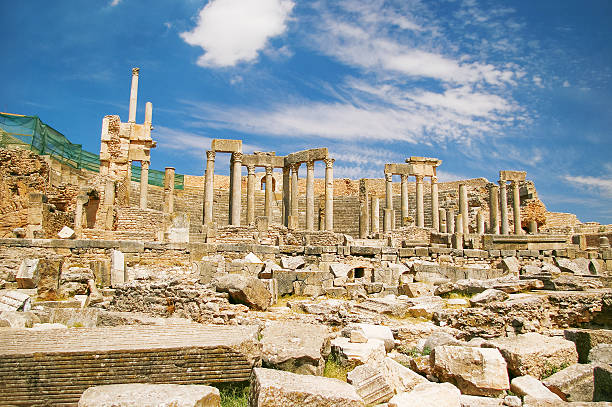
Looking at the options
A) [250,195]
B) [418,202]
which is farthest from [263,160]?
[418,202]

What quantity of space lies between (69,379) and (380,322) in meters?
5.64

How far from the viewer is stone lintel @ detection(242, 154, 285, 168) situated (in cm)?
2650

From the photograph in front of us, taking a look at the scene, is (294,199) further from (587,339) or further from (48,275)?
(587,339)

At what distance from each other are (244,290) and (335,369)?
3.30 metres

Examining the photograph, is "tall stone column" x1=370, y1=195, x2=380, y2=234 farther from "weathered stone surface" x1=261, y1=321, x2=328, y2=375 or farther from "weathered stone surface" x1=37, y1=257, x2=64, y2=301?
"weathered stone surface" x1=261, y1=321, x2=328, y2=375

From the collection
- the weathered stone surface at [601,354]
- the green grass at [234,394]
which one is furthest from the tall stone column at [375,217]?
the green grass at [234,394]

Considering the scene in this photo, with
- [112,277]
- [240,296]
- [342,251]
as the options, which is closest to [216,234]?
[342,251]

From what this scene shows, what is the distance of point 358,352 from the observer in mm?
5914

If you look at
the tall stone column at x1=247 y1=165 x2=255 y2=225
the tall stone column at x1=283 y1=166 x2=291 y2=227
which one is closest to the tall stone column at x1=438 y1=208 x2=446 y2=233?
the tall stone column at x1=283 y1=166 x2=291 y2=227

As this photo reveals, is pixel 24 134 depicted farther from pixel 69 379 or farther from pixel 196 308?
pixel 69 379

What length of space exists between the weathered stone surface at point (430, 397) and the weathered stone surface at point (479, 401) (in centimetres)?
11

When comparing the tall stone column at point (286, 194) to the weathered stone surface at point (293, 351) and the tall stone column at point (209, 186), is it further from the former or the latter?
the weathered stone surface at point (293, 351)

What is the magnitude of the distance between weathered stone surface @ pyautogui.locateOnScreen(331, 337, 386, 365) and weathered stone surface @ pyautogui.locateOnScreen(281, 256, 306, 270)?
807cm

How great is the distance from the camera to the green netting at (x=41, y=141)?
77.3 feet
